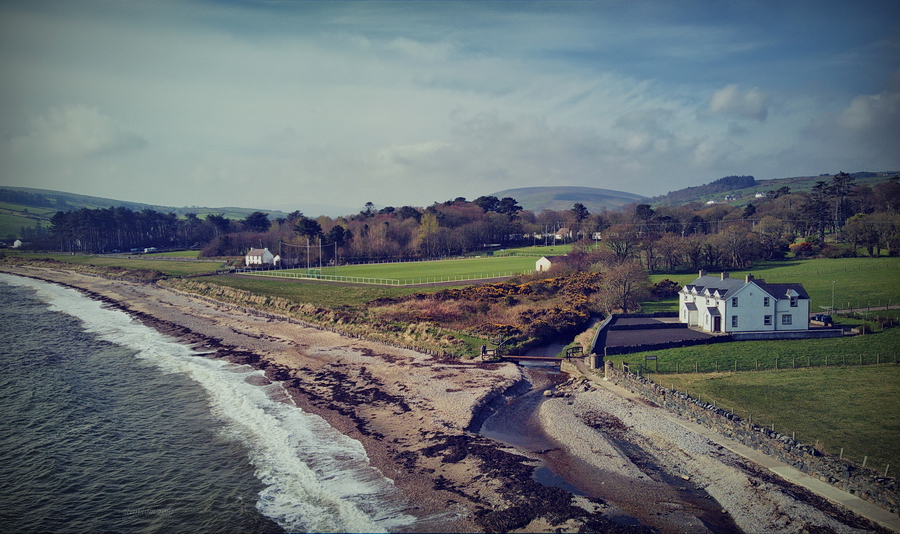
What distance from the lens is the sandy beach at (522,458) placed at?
16.1 metres

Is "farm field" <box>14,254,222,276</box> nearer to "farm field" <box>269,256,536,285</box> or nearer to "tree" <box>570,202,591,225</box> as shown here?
"farm field" <box>269,256,536,285</box>

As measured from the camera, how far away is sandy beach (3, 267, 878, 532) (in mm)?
16125

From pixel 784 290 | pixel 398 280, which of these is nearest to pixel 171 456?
pixel 784 290

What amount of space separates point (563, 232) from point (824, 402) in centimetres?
10264

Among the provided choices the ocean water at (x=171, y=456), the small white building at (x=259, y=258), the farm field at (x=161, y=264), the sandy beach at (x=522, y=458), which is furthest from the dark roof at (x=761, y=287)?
the farm field at (x=161, y=264)

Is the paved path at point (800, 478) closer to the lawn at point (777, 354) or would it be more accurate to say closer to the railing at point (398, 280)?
the lawn at point (777, 354)

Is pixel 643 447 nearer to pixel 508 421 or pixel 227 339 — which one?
pixel 508 421

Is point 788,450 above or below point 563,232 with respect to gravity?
below

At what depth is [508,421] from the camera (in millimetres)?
25062

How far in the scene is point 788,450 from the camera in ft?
61.1

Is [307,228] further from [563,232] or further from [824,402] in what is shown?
[824,402]

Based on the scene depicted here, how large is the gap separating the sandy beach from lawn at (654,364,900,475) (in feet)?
10.8

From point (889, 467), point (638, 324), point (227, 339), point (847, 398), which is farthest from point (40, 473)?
point (638, 324)

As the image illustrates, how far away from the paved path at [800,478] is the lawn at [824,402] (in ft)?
5.49
